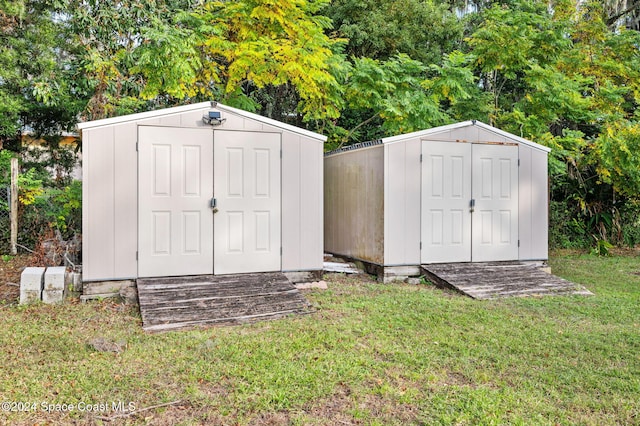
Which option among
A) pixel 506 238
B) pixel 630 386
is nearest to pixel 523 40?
pixel 506 238

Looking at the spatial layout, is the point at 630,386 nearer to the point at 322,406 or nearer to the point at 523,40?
the point at 322,406

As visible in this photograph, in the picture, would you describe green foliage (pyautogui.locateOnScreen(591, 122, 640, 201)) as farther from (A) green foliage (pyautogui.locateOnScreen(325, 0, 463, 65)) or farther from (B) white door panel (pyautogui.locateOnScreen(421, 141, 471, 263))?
(A) green foliage (pyautogui.locateOnScreen(325, 0, 463, 65))

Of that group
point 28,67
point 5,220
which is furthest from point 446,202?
point 28,67

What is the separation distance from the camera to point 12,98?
979cm

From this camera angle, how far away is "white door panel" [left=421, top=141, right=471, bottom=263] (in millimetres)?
7598

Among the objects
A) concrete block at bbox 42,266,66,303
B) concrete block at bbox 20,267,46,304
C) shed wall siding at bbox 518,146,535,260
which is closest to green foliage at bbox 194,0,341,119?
shed wall siding at bbox 518,146,535,260

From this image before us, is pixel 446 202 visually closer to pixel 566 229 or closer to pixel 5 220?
pixel 566 229

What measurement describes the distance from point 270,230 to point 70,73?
→ 6383 millimetres

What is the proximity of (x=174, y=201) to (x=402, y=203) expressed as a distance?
3.27 meters

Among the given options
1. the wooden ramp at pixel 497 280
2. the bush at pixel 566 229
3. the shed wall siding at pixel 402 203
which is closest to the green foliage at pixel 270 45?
the shed wall siding at pixel 402 203

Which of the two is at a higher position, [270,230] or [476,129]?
[476,129]

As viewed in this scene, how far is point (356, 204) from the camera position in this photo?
8.27m

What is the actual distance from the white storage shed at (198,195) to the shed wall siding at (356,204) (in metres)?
1.01

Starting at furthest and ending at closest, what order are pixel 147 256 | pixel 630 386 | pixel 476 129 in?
pixel 476 129, pixel 147 256, pixel 630 386
